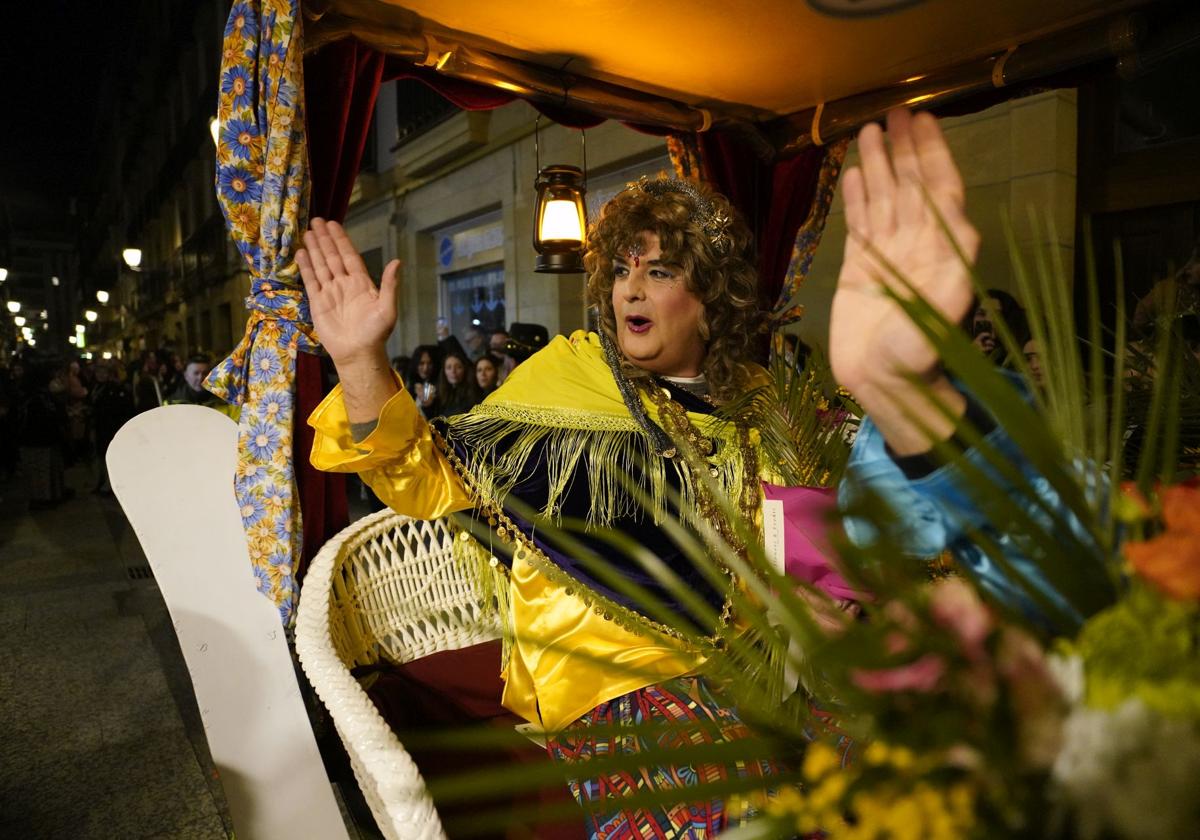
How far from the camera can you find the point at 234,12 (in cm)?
209

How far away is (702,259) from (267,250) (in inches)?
49.6

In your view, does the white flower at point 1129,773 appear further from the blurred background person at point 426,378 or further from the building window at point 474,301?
the building window at point 474,301

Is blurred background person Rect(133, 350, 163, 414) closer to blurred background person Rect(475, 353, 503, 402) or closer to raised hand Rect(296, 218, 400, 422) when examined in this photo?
blurred background person Rect(475, 353, 503, 402)

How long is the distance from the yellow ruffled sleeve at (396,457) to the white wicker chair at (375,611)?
0.83 feet

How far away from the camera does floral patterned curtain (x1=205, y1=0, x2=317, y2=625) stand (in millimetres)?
2049

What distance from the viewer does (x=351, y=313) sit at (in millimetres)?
1371

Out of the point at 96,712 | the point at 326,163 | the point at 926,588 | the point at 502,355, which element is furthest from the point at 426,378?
the point at 926,588

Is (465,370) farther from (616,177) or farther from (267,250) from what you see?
(267,250)

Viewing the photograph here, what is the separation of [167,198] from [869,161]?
26.2 meters

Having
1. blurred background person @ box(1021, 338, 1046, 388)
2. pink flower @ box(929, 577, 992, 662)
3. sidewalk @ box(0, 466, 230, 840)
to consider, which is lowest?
sidewalk @ box(0, 466, 230, 840)

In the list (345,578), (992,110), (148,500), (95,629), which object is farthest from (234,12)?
(992,110)

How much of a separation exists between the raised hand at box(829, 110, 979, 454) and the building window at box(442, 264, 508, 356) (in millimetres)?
7961

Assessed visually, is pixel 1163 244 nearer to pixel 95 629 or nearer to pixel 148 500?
pixel 148 500

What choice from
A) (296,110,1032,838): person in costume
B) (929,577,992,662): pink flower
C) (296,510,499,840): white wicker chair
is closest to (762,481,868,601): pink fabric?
(296,110,1032,838): person in costume
